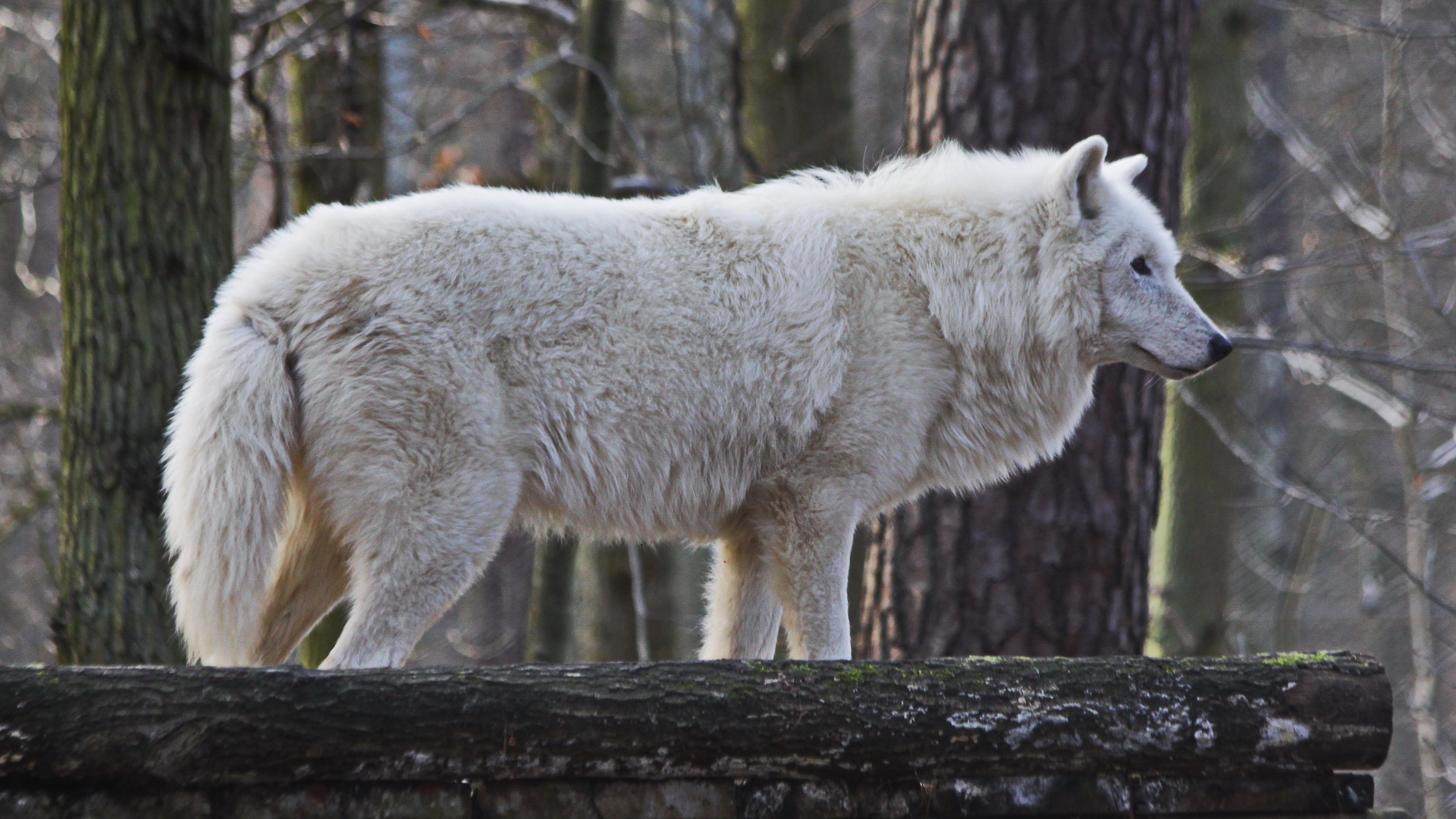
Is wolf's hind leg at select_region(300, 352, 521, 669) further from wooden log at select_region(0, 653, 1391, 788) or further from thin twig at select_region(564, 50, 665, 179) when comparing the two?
thin twig at select_region(564, 50, 665, 179)

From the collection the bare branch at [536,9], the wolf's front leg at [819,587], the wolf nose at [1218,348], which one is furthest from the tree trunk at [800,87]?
the wolf's front leg at [819,587]

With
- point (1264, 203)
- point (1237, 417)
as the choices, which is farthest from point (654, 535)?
point (1237, 417)

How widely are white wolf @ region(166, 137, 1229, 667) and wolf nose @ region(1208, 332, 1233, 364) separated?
0.14ft

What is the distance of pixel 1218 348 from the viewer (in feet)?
14.7

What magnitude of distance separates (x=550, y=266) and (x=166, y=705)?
1.76 meters

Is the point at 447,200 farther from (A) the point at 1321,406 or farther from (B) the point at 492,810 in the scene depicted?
(A) the point at 1321,406

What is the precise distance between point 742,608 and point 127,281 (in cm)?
285

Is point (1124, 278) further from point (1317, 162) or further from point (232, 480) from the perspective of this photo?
point (1317, 162)

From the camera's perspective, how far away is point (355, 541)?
366cm

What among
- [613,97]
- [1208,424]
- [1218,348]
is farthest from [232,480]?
[1208,424]

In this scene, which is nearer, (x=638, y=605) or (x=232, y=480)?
(x=232, y=480)

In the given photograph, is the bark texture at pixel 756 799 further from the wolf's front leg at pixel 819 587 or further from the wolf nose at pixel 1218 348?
the wolf nose at pixel 1218 348

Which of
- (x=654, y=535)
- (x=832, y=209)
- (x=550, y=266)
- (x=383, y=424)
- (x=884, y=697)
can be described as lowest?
(x=884, y=697)

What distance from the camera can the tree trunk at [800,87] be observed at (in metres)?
9.33
